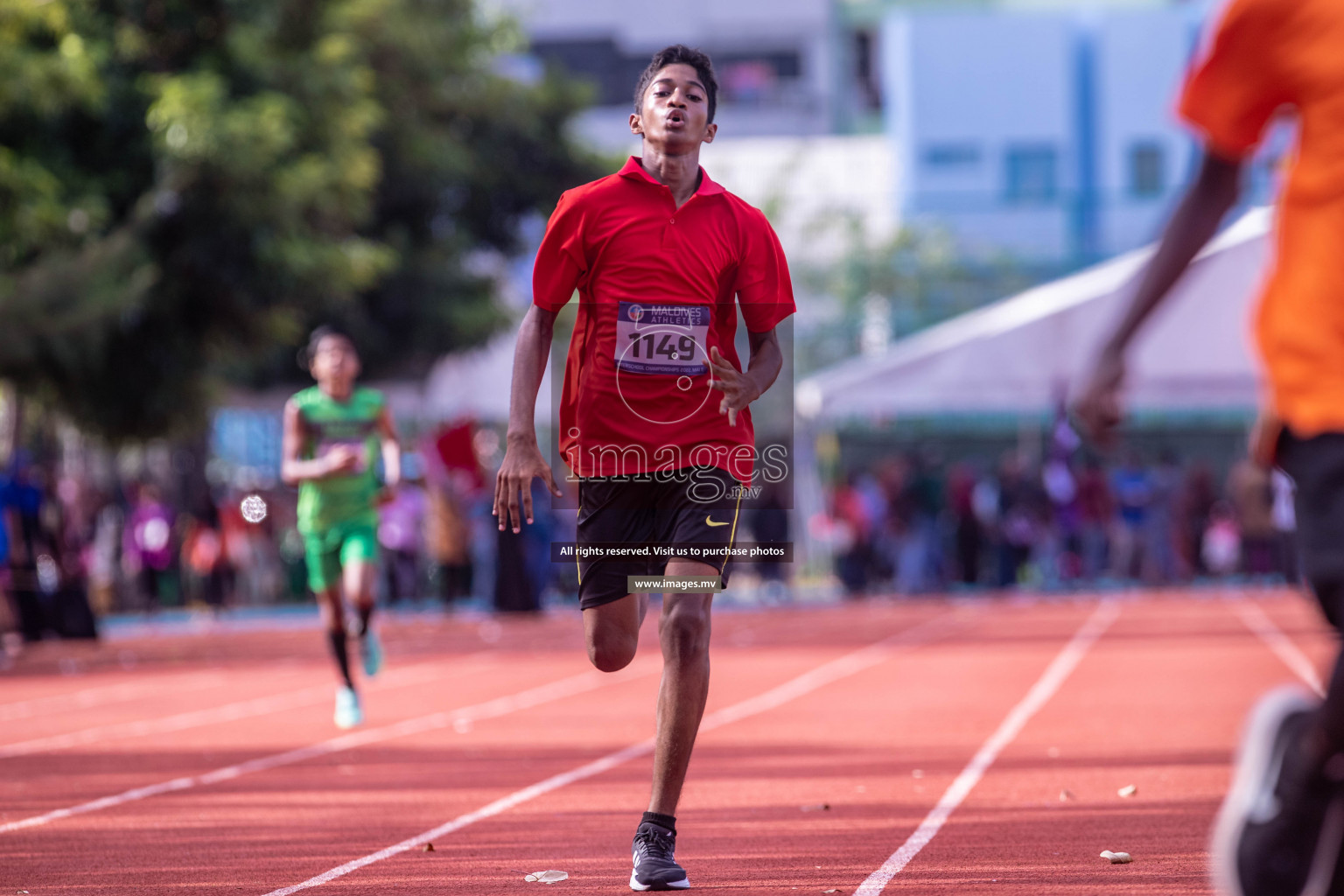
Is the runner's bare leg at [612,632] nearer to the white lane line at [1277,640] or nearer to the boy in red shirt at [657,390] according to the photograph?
the boy in red shirt at [657,390]

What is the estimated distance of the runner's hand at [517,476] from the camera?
512cm

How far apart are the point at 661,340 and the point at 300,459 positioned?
5396mm

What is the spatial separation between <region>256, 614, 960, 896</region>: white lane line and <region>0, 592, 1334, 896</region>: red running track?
0.03m

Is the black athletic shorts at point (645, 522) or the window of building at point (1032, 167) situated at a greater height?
the window of building at point (1032, 167)

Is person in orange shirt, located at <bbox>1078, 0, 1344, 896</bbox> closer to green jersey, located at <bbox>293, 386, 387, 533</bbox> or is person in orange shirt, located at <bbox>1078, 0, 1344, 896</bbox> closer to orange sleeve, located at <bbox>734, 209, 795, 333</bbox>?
orange sleeve, located at <bbox>734, 209, 795, 333</bbox>

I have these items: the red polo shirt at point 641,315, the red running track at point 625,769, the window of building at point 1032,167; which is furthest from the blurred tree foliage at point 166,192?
the window of building at point 1032,167

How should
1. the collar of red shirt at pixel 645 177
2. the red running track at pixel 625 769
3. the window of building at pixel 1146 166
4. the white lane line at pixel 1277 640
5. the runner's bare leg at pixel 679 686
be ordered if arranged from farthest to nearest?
the window of building at pixel 1146 166 < the white lane line at pixel 1277 640 < the red running track at pixel 625 769 < the collar of red shirt at pixel 645 177 < the runner's bare leg at pixel 679 686

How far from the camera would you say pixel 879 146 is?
51688 millimetres

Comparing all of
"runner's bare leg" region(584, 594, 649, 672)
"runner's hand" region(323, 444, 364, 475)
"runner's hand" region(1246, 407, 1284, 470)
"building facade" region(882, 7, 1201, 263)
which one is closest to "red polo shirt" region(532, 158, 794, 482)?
"runner's bare leg" region(584, 594, 649, 672)

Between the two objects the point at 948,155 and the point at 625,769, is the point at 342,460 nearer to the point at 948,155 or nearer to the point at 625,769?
the point at 625,769

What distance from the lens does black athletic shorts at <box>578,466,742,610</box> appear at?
17.5 feet

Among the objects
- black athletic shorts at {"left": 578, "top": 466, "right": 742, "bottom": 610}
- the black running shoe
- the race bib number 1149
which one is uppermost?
the race bib number 1149

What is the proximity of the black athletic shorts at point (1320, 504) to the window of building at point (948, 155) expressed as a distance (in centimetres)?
4983

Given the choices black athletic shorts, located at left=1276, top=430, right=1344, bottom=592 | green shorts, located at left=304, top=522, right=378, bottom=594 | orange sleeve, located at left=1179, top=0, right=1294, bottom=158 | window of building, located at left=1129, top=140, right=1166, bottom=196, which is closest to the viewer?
black athletic shorts, located at left=1276, top=430, right=1344, bottom=592
